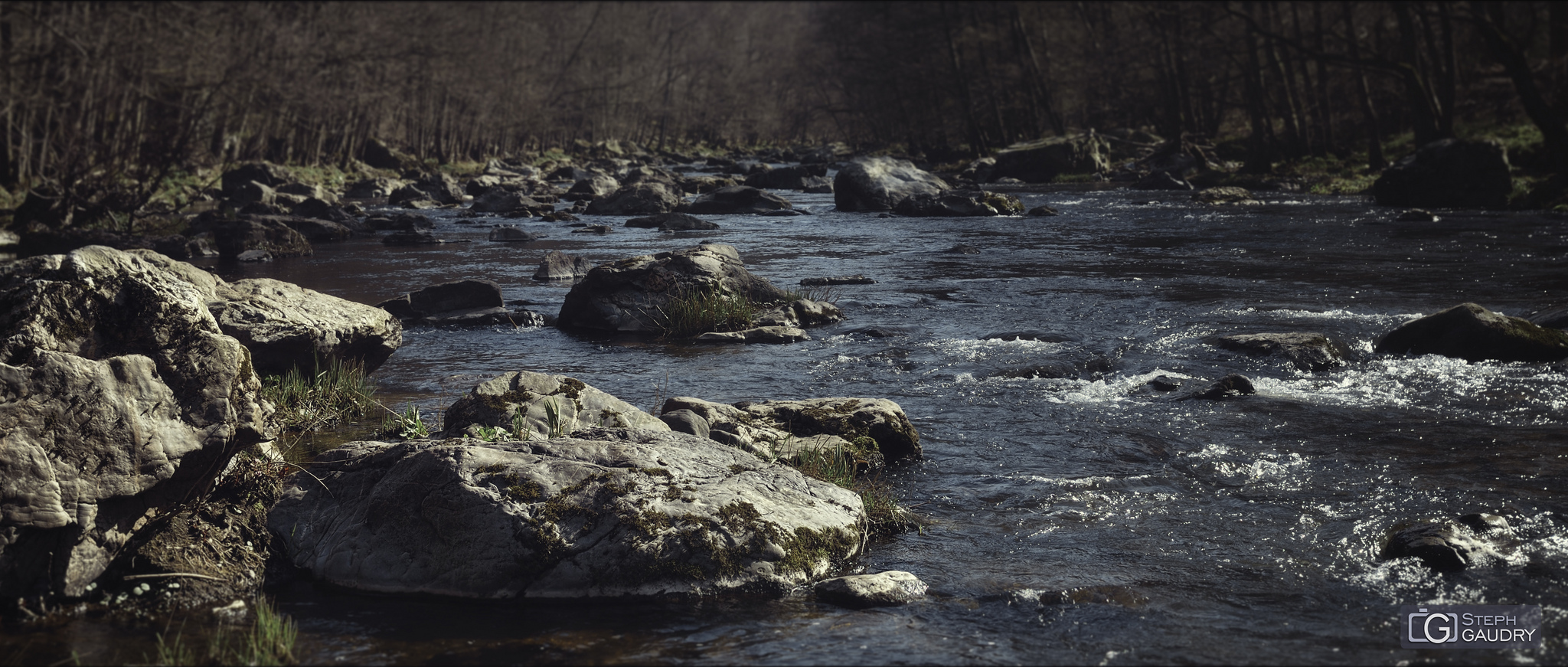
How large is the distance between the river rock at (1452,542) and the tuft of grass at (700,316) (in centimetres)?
782

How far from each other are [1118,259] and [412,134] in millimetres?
44206

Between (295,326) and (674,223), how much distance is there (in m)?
16.1

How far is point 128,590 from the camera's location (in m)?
4.56

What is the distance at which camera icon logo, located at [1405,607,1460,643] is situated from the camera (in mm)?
4293

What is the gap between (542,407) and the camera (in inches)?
262

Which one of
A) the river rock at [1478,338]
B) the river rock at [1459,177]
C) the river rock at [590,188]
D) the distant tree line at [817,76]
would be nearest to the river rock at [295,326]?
the river rock at [1478,338]

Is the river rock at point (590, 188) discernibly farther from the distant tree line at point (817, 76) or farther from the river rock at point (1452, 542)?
the river rock at point (1452, 542)

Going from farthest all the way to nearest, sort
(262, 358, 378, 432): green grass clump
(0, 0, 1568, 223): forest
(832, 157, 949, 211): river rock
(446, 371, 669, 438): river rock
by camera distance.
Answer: (832, 157, 949, 211): river rock, (0, 0, 1568, 223): forest, (262, 358, 378, 432): green grass clump, (446, 371, 669, 438): river rock

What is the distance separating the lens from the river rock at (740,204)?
29.2m

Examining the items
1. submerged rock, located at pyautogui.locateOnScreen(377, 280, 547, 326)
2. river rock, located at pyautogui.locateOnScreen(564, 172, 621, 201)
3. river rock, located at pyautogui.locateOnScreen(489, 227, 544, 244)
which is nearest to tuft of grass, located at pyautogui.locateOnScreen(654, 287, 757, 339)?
submerged rock, located at pyautogui.locateOnScreen(377, 280, 547, 326)

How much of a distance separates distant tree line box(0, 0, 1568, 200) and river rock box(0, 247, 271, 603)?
17822mm

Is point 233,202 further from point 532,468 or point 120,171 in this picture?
point 532,468

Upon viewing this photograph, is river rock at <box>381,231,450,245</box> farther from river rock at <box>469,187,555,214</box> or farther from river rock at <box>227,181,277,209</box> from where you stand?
river rock at <box>227,181,277,209</box>

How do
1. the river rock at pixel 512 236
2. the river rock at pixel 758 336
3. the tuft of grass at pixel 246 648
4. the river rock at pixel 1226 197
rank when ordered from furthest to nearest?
the river rock at pixel 1226 197
the river rock at pixel 512 236
the river rock at pixel 758 336
the tuft of grass at pixel 246 648
